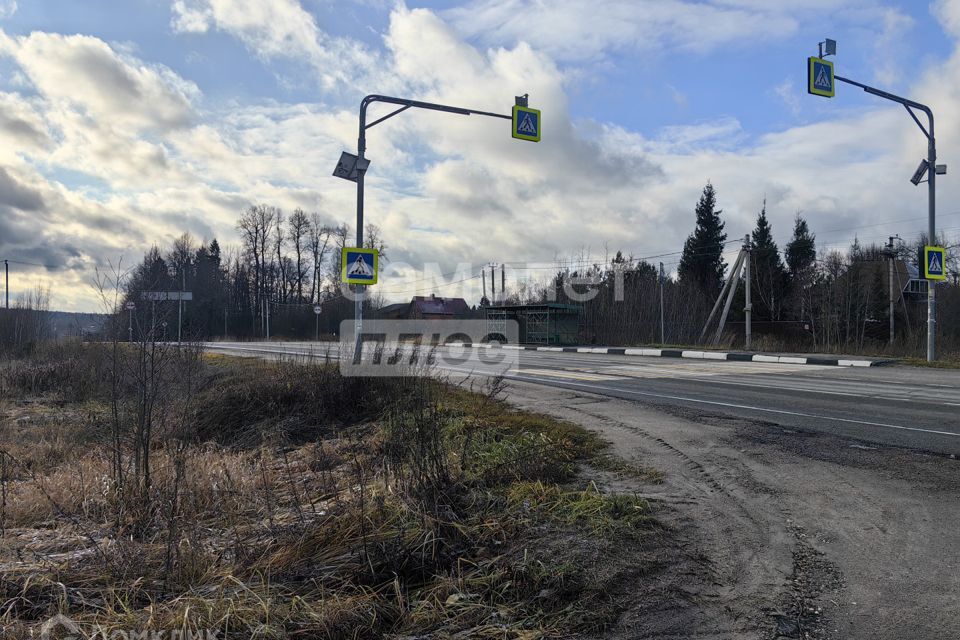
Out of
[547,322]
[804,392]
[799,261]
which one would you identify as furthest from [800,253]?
[804,392]

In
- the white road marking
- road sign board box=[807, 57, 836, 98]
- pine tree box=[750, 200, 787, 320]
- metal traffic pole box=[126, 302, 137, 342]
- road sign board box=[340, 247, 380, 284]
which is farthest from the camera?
pine tree box=[750, 200, 787, 320]

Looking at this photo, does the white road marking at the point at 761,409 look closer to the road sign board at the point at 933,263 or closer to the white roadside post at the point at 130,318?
the white roadside post at the point at 130,318

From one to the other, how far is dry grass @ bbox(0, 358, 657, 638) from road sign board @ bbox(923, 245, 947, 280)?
638 inches

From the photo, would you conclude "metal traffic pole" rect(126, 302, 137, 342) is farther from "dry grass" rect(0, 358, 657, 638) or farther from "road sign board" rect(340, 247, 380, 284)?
"road sign board" rect(340, 247, 380, 284)

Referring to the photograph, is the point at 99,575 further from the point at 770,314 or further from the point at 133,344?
the point at 770,314

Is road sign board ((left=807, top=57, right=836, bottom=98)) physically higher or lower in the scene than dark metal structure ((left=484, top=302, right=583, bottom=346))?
higher

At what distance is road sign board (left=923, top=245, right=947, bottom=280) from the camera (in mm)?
17078

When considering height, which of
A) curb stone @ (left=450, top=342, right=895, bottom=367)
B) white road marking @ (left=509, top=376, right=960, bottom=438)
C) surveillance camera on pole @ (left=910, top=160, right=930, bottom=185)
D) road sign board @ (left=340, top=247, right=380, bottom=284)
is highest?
surveillance camera on pole @ (left=910, top=160, right=930, bottom=185)

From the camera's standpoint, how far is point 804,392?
11234 millimetres

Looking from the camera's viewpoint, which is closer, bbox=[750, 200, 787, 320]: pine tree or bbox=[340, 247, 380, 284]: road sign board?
bbox=[340, 247, 380, 284]: road sign board

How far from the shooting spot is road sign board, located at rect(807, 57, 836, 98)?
13.1 meters

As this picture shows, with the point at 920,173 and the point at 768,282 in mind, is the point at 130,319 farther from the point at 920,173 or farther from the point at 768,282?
the point at 768,282

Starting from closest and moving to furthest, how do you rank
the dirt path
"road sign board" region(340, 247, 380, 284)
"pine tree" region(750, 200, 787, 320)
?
the dirt path
"road sign board" region(340, 247, 380, 284)
"pine tree" region(750, 200, 787, 320)


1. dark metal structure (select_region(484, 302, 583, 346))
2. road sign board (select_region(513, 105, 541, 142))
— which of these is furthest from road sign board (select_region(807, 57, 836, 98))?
dark metal structure (select_region(484, 302, 583, 346))
